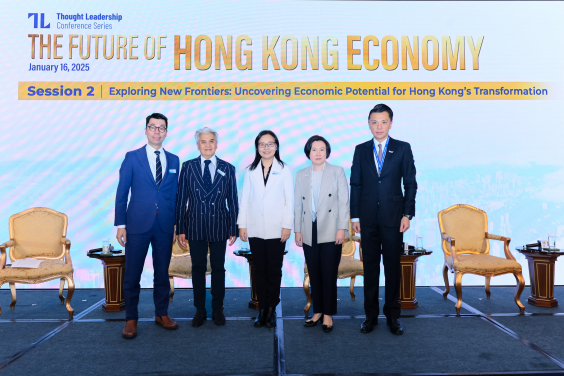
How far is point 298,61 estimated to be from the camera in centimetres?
478

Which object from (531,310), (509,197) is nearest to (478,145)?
(509,197)

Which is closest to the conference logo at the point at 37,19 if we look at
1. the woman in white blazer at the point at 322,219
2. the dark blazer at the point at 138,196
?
the dark blazer at the point at 138,196

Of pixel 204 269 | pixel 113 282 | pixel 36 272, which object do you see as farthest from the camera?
pixel 113 282

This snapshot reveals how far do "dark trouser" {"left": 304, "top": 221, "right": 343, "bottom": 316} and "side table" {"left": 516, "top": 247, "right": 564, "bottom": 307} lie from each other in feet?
7.85

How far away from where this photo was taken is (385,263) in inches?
118

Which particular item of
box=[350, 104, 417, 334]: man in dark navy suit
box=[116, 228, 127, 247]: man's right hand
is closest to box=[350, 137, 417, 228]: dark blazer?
box=[350, 104, 417, 334]: man in dark navy suit

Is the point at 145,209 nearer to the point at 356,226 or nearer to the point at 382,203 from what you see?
the point at 356,226

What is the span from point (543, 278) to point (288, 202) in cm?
291

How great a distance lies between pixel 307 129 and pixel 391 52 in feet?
5.01

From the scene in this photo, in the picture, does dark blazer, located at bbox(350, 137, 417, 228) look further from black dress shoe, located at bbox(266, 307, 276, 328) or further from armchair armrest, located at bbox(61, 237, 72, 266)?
armchair armrest, located at bbox(61, 237, 72, 266)

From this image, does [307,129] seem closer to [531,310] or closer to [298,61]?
[298,61]

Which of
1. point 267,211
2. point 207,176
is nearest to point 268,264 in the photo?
point 267,211

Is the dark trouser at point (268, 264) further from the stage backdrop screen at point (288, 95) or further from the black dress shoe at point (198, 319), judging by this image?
the stage backdrop screen at point (288, 95)

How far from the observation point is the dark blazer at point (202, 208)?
3.02 metres
